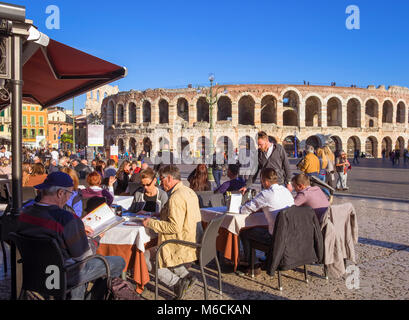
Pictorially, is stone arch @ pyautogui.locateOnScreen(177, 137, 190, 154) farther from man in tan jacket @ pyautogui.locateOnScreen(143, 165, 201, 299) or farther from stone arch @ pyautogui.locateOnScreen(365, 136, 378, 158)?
man in tan jacket @ pyautogui.locateOnScreen(143, 165, 201, 299)

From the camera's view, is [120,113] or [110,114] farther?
[110,114]

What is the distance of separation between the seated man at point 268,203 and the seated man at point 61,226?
190 cm

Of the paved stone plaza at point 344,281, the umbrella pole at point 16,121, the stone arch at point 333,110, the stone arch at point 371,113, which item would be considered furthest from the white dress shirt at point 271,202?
the stone arch at point 371,113

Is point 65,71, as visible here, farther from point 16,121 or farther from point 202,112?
point 202,112

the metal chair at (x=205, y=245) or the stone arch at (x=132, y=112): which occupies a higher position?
the stone arch at (x=132, y=112)

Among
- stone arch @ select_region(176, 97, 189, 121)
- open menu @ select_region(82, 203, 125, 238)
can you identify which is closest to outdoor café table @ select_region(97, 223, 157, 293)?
open menu @ select_region(82, 203, 125, 238)

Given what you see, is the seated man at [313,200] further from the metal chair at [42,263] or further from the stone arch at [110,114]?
the stone arch at [110,114]

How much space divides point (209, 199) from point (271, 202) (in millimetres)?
1671

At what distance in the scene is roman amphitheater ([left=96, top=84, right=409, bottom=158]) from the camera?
35.6 metres

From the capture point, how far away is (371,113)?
41.2 m

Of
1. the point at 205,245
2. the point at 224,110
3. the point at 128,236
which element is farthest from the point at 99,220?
the point at 224,110

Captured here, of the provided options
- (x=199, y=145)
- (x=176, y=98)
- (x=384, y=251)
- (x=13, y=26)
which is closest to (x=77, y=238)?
(x=13, y=26)

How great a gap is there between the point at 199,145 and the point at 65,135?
3782 centimetres

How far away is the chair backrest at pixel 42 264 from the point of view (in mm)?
2428
